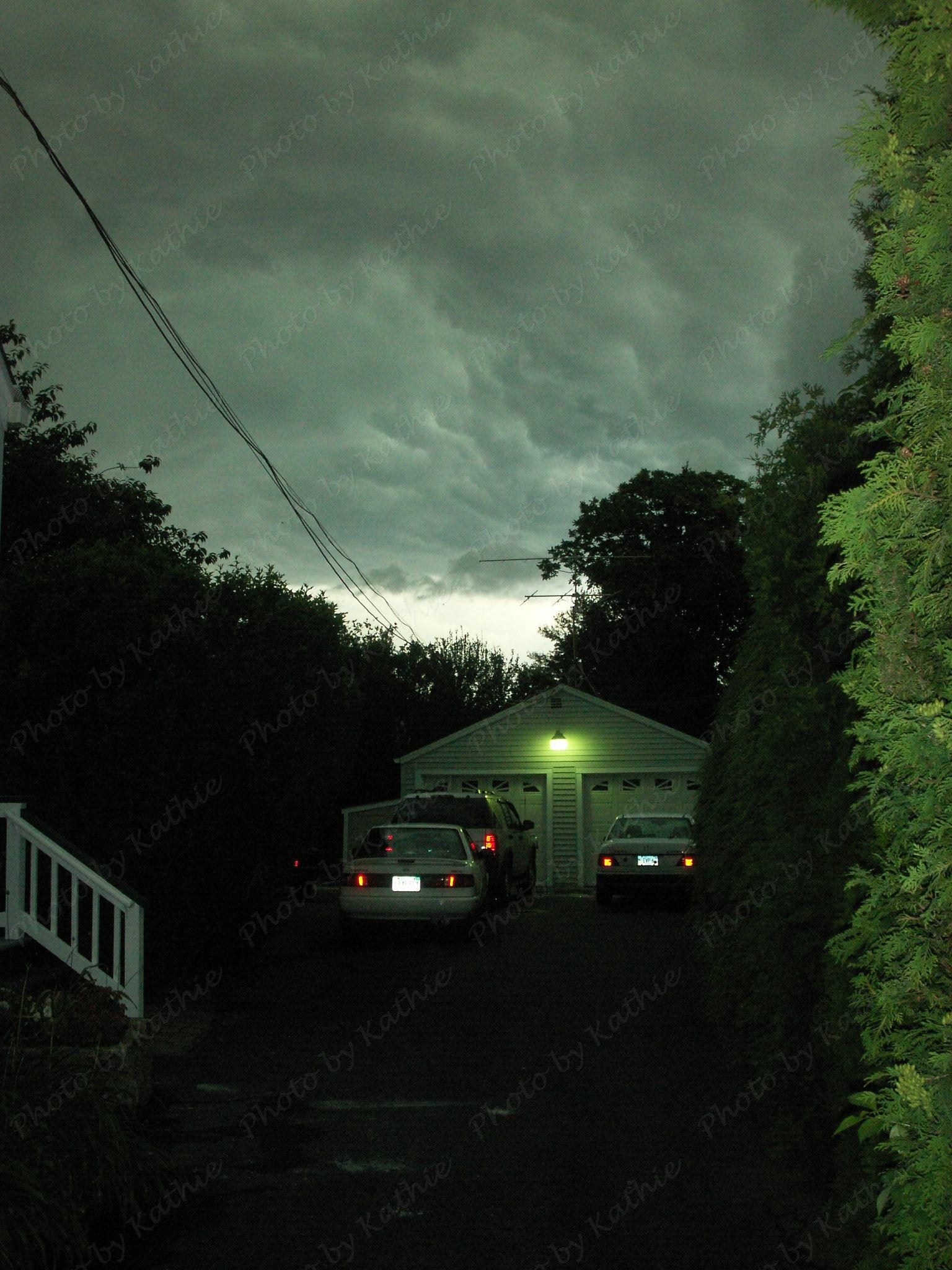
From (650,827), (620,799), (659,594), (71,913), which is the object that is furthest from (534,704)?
(71,913)

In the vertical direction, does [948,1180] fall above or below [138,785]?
below

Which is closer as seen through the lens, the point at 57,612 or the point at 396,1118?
the point at 396,1118

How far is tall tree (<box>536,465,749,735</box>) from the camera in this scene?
137ft

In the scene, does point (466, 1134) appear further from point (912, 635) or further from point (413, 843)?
point (413, 843)

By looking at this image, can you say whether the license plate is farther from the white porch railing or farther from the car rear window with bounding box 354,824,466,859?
the white porch railing

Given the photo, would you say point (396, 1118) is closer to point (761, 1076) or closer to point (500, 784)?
point (761, 1076)

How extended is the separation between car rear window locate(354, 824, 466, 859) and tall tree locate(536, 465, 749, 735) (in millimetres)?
24800

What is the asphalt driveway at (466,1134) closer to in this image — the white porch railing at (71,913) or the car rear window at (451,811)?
the white porch railing at (71,913)

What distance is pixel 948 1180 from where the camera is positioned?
3.36 meters

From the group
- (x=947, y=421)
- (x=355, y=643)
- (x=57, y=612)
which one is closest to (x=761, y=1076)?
(x=947, y=421)

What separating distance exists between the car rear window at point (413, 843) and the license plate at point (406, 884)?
1.51 ft

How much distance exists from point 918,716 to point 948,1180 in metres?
1.30

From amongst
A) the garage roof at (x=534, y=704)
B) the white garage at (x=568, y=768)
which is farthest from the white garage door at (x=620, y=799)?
the garage roof at (x=534, y=704)

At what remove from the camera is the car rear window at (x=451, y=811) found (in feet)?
63.7
